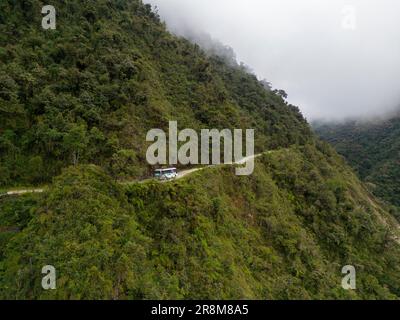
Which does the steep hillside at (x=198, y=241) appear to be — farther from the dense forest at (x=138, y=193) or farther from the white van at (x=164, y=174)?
the white van at (x=164, y=174)

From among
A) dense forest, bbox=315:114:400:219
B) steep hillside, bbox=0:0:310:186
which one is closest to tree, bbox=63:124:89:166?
steep hillside, bbox=0:0:310:186

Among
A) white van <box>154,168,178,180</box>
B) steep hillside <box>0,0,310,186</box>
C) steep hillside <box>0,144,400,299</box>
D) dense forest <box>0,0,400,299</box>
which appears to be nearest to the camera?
steep hillside <box>0,144,400,299</box>

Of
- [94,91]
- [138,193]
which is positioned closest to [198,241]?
[138,193]

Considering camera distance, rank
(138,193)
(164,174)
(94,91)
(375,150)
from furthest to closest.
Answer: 1. (375,150)
2. (94,91)
3. (164,174)
4. (138,193)

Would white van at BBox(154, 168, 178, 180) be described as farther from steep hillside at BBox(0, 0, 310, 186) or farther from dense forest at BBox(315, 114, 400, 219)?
dense forest at BBox(315, 114, 400, 219)

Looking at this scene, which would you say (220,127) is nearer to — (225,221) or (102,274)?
(225,221)

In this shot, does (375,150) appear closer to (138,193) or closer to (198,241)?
(198,241)

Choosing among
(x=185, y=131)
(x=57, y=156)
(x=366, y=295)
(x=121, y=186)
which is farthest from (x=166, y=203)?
(x=366, y=295)

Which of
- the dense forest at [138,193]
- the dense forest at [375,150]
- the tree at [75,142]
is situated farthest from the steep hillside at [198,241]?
the dense forest at [375,150]
